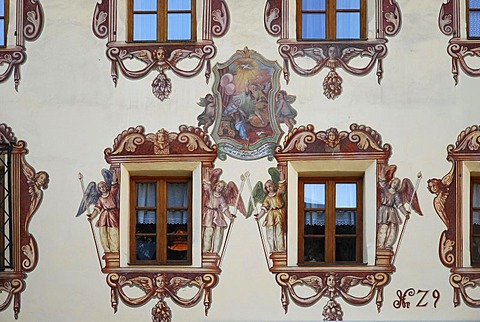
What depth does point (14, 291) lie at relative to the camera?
37.3 feet

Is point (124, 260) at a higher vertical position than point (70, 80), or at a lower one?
lower

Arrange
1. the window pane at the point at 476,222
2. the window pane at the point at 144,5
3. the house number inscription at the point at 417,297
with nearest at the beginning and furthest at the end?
the house number inscription at the point at 417,297 < the window pane at the point at 476,222 < the window pane at the point at 144,5

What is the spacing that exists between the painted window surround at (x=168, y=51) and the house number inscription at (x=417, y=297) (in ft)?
11.2

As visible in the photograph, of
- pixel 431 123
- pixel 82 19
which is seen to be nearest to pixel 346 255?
pixel 431 123

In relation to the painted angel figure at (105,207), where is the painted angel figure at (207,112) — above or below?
above

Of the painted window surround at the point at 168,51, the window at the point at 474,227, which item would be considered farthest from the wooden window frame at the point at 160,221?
the window at the point at 474,227

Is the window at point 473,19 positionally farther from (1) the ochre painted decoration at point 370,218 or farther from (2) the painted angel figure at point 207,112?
(2) the painted angel figure at point 207,112

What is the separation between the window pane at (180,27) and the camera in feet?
38.1

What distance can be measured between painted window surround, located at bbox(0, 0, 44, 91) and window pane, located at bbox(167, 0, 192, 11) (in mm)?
1557

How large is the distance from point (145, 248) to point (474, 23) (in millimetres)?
4768

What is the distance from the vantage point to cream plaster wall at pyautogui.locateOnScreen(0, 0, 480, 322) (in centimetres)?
1118

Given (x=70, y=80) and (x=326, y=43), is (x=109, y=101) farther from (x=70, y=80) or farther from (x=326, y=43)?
(x=326, y=43)

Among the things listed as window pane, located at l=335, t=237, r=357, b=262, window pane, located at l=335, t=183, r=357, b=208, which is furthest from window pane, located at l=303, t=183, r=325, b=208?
window pane, located at l=335, t=237, r=357, b=262

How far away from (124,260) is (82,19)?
116 inches
